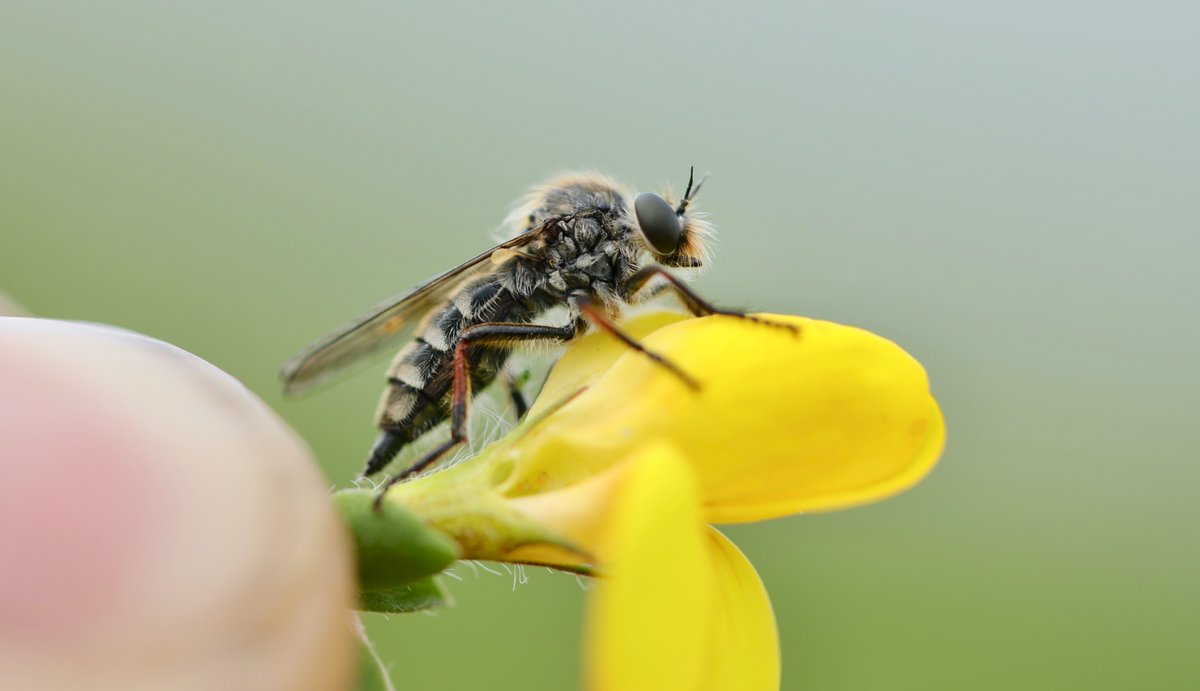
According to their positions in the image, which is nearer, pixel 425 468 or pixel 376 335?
pixel 425 468

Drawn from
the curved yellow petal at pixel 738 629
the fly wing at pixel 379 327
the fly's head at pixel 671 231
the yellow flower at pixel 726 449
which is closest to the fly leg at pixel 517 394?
the fly wing at pixel 379 327

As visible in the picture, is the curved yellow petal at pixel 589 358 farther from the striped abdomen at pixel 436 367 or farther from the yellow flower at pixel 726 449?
the striped abdomen at pixel 436 367

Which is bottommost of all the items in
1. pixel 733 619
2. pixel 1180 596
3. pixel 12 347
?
pixel 1180 596

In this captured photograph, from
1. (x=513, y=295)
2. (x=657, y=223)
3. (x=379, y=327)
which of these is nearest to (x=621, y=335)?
(x=657, y=223)

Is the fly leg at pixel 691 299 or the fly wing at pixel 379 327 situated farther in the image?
the fly wing at pixel 379 327

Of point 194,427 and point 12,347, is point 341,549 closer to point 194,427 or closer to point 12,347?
point 194,427

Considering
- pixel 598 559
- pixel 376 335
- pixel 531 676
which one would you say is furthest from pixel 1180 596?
pixel 598 559

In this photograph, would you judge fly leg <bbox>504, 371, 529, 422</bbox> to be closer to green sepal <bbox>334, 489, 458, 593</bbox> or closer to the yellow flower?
the yellow flower

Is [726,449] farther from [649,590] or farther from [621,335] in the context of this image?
[649,590]
